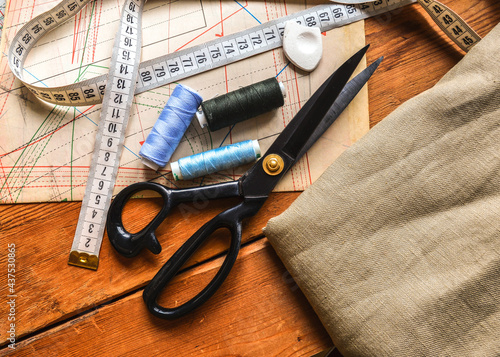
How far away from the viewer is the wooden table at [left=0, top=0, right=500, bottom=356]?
1.08 meters

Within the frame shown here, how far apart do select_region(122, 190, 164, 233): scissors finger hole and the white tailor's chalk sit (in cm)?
60

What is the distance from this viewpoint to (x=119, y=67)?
116 cm

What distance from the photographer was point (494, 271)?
3.12ft

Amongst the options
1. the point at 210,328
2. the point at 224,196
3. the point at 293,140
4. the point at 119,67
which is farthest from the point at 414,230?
the point at 119,67

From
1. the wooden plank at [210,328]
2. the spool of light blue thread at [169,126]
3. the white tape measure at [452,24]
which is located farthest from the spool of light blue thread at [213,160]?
the white tape measure at [452,24]

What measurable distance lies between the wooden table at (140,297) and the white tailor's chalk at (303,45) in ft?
1.36

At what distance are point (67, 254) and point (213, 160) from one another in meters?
0.52

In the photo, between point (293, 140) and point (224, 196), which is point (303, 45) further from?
point (224, 196)

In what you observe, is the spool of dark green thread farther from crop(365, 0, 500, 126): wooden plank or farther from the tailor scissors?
crop(365, 0, 500, 126): wooden plank

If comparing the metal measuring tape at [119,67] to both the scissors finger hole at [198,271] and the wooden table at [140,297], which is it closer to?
the wooden table at [140,297]

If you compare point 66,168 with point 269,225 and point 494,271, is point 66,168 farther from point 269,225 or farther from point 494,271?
point 494,271

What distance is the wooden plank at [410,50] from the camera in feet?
3.87

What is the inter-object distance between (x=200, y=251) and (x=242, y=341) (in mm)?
284

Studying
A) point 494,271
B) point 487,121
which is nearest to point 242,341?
point 494,271
